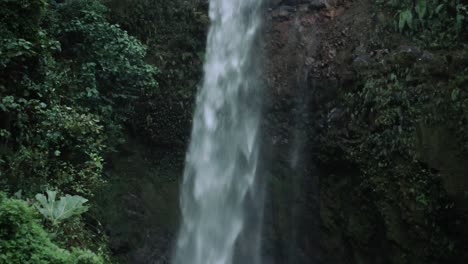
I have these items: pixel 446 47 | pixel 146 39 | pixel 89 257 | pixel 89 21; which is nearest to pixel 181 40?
Answer: pixel 146 39

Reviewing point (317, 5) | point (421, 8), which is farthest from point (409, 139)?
point (317, 5)

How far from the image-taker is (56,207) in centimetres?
653

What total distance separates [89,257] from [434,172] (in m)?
6.34

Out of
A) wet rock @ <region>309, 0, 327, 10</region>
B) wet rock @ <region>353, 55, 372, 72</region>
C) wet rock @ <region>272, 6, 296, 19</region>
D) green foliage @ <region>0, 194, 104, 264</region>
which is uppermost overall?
wet rock @ <region>309, 0, 327, 10</region>

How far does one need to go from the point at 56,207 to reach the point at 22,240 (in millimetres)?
1482

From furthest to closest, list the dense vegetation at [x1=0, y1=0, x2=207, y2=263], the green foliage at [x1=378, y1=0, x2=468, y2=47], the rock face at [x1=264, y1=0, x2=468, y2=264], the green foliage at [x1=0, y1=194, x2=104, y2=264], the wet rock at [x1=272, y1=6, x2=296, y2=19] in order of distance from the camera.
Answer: the wet rock at [x1=272, y1=6, x2=296, y2=19] < the green foliage at [x1=378, y1=0, x2=468, y2=47] < the rock face at [x1=264, y1=0, x2=468, y2=264] < the dense vegetation at [x1=0, y1=0, x2=207, y2=263] < the green foliage at [x1=0, y1=194, x2=104, y2=264]

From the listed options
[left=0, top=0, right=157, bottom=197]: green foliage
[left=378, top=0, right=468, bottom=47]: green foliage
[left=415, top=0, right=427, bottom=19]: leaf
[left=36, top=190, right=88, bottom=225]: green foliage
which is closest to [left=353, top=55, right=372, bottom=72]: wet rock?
[left=378, top=0, right=468, bottom=47]: green foliage

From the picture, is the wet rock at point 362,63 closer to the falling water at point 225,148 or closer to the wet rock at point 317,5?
the wet rock at point 317,5

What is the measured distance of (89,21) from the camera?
10.1 meters

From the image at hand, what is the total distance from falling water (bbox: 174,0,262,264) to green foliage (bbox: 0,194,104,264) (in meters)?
6.54

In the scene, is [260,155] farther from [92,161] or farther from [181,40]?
[92,161]

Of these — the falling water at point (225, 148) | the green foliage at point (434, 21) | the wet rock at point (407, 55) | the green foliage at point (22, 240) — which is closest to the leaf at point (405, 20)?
the green foliage at point (434, 21)

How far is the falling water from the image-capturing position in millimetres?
11719

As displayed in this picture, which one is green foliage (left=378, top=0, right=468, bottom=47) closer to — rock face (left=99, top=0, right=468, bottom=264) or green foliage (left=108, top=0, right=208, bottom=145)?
rock face (left=99, top=0, right=468, bottom=264)
